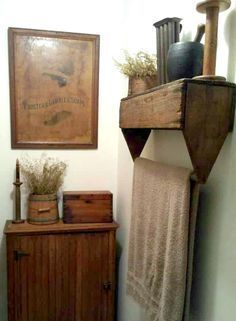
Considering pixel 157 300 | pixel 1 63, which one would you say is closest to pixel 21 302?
pixel 157 300

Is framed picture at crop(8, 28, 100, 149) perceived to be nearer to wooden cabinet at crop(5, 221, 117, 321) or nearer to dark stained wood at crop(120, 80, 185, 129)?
wooden cabinet at crop(5, 221, 117, 321)

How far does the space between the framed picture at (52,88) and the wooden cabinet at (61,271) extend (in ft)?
1.59

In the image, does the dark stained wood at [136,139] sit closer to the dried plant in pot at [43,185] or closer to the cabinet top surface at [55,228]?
the cabinet top surface at [55,228]

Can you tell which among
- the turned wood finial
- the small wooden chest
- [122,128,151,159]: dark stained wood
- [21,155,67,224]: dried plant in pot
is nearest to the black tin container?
the turned wood finial

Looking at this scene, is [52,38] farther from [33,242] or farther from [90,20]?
[33,242]

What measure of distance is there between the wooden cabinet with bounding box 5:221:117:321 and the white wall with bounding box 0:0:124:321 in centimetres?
26

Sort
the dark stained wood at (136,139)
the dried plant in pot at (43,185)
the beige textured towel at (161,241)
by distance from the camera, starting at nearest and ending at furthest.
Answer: the beige textured towel at (161,241) < the dark stained wood at (136,139) < the dried plant in pot at (43,185)

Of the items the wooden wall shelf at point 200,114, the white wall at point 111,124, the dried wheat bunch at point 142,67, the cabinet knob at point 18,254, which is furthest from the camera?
the cabinet knob at point 18,254

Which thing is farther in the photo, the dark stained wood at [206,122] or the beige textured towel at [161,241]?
the beige textured towel at [161,241]

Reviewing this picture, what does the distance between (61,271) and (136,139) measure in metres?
0.78

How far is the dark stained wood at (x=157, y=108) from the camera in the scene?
69 cm

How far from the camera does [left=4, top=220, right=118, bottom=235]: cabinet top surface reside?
56.4 inches

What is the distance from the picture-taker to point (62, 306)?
1.49 meters

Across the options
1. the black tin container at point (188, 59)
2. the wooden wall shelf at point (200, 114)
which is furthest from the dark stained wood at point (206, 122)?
the black tin container at point (188, 59)
